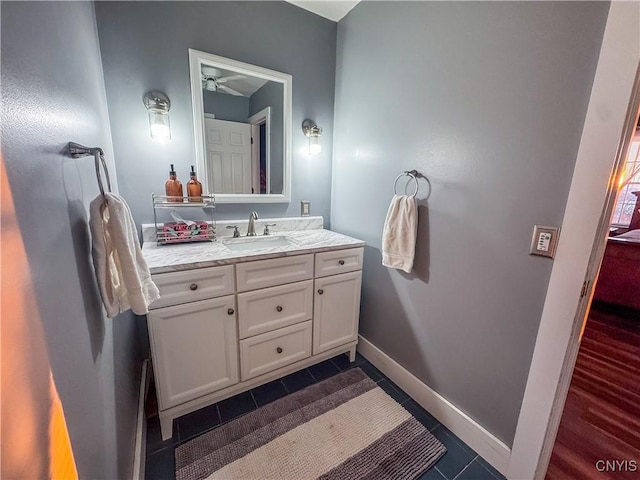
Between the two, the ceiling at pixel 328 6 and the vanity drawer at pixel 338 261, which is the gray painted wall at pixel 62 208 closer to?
the vanity drawer at pixel 338 261

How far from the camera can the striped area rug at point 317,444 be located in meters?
1.21

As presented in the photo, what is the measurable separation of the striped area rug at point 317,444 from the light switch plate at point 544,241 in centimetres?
106

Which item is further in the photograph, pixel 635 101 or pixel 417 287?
pixel 417 287

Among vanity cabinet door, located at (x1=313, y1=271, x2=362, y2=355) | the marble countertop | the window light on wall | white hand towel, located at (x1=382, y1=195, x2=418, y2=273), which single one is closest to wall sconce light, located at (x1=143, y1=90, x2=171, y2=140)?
the marble countertop

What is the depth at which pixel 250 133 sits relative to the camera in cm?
179

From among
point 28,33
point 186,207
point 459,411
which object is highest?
point 28,33

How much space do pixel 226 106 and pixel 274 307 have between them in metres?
1.28

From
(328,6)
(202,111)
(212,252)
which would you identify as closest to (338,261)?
(212,252)

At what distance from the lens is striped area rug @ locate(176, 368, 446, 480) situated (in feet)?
3.96

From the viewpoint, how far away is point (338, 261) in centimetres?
169

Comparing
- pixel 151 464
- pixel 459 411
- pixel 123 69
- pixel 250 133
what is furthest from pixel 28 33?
pixel 459 411

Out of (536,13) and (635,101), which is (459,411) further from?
(536,13)

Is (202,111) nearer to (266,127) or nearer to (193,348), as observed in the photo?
(266,127)

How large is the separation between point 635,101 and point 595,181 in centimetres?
24
